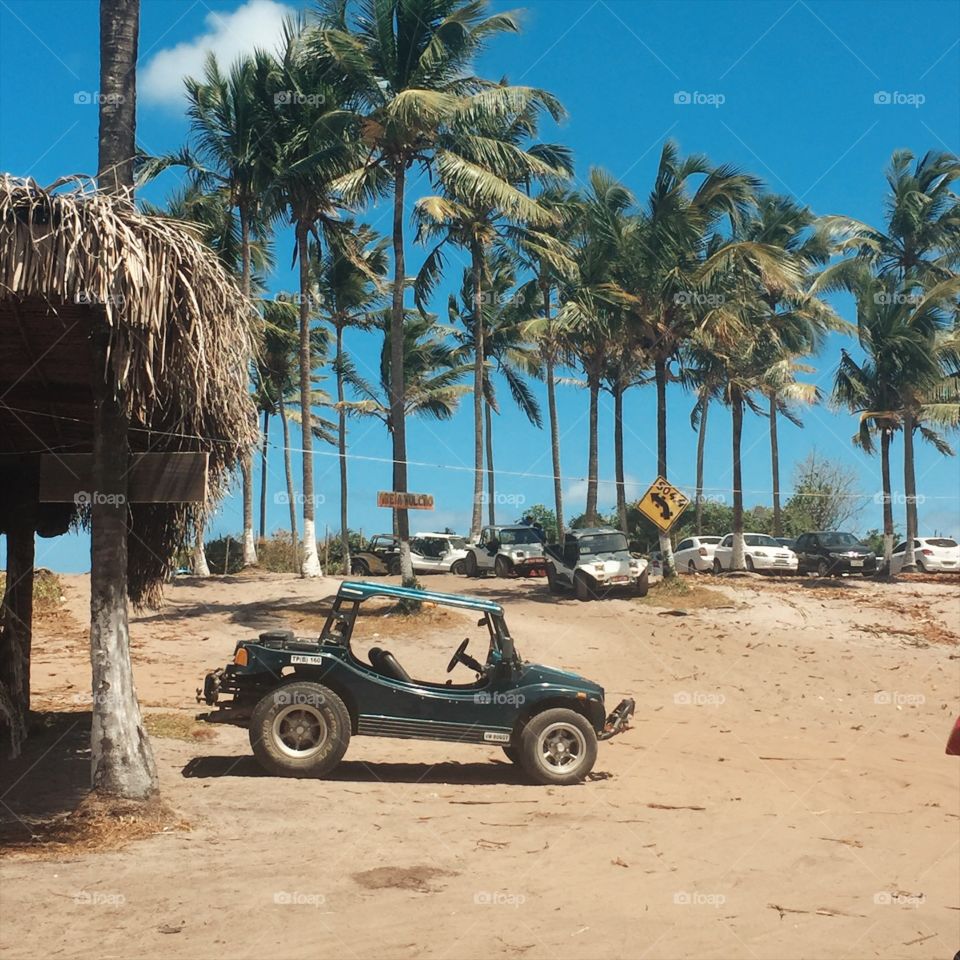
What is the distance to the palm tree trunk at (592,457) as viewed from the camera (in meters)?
40.5

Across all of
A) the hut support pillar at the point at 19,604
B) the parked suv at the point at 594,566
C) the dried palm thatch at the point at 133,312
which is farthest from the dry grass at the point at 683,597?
the dried palm thatch at the point at 133,312

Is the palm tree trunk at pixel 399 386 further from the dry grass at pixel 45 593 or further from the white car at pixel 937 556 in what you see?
the white car at pixel 937 556

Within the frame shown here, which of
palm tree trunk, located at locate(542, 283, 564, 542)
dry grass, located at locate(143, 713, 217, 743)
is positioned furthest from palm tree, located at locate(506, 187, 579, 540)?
dry grass, located at locate(143, 713, 217, 743)

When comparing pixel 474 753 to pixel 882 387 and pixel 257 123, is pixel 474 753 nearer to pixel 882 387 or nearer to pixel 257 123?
pixel 257 123

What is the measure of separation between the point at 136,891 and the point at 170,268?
183 inches

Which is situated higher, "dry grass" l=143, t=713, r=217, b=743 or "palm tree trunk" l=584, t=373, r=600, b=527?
"palm tree trunk" l=584, t=373, r=600, b=527

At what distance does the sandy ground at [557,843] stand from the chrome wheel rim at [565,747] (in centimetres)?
28

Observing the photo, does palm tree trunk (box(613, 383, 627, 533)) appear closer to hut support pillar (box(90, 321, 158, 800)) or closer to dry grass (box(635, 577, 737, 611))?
dry grass (box(635, 577, 737, 611))

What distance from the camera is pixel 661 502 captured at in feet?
85.7

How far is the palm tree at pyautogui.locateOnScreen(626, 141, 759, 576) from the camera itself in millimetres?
31234

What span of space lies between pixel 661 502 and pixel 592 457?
16.7 metres

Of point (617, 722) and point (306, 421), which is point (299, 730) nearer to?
point (617, 722)

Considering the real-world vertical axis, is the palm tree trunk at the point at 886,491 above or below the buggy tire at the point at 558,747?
above

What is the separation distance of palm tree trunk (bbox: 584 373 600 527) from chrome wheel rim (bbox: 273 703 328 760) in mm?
29262
